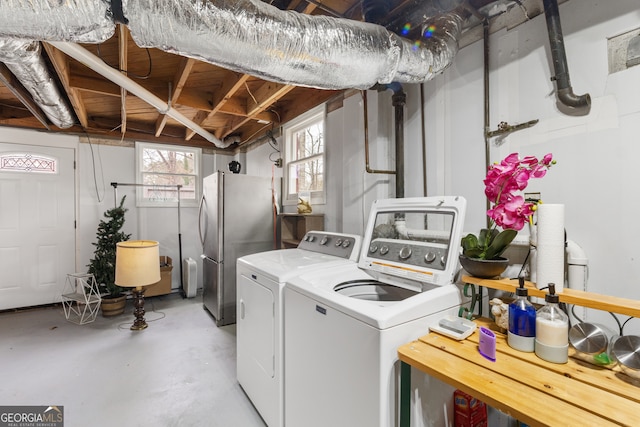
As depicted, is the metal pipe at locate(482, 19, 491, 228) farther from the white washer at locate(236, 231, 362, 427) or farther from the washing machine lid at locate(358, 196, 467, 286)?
the white washer at locate(236, 231, 362, 427)

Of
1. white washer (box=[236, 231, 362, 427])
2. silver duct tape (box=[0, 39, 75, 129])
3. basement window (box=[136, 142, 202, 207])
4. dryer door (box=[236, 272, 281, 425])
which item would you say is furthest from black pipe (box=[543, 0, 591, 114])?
basement window (box=[136, 142, 202, 207])

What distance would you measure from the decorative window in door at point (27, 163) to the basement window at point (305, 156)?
3.21 metres

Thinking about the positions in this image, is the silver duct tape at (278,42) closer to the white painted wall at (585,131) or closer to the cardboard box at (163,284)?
the white painted wall at (585,131)

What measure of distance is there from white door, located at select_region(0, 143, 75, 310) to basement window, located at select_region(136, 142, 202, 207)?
2.74ft

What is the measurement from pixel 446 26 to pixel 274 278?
1709 millimetres

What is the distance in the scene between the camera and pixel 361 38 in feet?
4.75

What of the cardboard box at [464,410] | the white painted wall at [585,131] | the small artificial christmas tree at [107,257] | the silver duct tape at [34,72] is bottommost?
the cardboard box at [464,410]

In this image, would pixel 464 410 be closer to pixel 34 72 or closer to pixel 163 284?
pixel 34 72

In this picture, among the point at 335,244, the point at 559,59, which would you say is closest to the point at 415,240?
the point at 335,244

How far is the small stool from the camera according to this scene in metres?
3.30

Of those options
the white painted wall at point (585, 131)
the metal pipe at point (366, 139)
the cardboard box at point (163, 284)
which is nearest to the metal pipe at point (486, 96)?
the white painted wall at point (585, 131)

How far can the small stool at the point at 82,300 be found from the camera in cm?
330

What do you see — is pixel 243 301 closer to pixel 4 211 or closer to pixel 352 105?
pixel 352 105

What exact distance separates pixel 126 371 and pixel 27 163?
3259 millimetres
